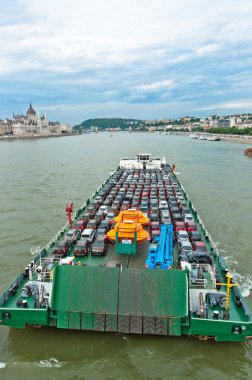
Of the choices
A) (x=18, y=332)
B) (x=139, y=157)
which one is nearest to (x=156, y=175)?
(x=139, y=157)

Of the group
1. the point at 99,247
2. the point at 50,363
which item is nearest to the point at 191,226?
the point at 99,247

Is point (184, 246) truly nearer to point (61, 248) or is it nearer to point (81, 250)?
point (81, 250)

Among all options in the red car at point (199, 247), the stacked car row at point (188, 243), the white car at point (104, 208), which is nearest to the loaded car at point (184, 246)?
the stacked car row at point (188, 243)

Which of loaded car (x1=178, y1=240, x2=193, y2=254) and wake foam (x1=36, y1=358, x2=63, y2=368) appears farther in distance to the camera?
loaded car (x1=178, y1=240, x2=193, y2=254)

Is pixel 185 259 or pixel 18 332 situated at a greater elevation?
pixel 185 259

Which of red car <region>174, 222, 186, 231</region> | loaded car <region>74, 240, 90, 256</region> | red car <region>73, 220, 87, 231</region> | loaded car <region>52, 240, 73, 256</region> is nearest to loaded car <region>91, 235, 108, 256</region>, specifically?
loaded car <region>74, 240, 90, 256</region>

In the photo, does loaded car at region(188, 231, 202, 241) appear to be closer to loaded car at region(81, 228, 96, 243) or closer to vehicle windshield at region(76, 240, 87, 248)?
loaded car at region(81, 228, 96, 243)

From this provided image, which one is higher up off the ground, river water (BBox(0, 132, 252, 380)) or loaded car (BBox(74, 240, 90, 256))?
loaded car (BBox(74, 240, 90, 256))

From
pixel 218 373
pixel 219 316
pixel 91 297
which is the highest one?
pixel 91 297

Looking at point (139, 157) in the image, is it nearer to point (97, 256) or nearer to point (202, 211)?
point (202, 211)

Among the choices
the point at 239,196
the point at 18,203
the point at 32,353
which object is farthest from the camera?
the point at 239,196

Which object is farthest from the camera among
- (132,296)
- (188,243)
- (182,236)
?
(182,236)
